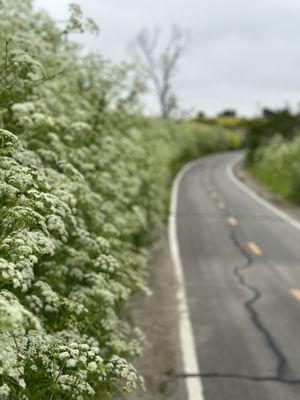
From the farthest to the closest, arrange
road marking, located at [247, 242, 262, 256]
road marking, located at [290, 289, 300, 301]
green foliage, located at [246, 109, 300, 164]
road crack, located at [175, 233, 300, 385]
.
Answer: green foliage, located at [246, 109, 300, 164] → road marking, located at [247, 242, 262, 256] → road marking, located at [290, 289, 300, 301] → road crack, located at [175, 233, 300, 385]

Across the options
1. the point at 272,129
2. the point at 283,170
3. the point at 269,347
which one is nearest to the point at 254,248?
the point at 269,347

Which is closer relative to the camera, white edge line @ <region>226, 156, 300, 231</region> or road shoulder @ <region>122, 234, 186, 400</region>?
road shoulder @ <region>122, 234, 186, 400</region>

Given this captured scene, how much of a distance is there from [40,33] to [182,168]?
39416 mm

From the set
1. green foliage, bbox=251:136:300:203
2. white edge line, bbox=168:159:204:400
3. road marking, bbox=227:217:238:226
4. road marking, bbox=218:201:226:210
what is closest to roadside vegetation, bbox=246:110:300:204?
green foliage, bbox=251:136:300:203

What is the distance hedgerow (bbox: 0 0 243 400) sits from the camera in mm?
3805

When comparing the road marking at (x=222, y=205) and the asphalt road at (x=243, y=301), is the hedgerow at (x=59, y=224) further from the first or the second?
the road marking at (x=222, y=205)

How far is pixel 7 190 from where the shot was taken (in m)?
3.76

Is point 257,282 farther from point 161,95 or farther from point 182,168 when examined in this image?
point 161,95

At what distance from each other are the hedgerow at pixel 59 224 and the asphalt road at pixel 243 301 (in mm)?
1332

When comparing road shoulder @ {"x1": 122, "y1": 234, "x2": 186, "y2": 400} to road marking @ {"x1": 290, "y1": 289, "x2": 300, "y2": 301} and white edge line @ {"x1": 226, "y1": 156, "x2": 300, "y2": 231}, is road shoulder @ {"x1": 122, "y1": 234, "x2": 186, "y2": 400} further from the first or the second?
white edge line @ {"x1": 226, "y1": 156, "x2": 300, "y2": 231}

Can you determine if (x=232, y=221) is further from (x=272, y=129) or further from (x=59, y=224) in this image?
(x=272, y=129)

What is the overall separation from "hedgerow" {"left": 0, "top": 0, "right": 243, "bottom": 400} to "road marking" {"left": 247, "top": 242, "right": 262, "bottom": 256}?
13.7 feet

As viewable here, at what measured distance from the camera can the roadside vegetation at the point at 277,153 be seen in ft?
91.4

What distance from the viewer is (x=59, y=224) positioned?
420cm
